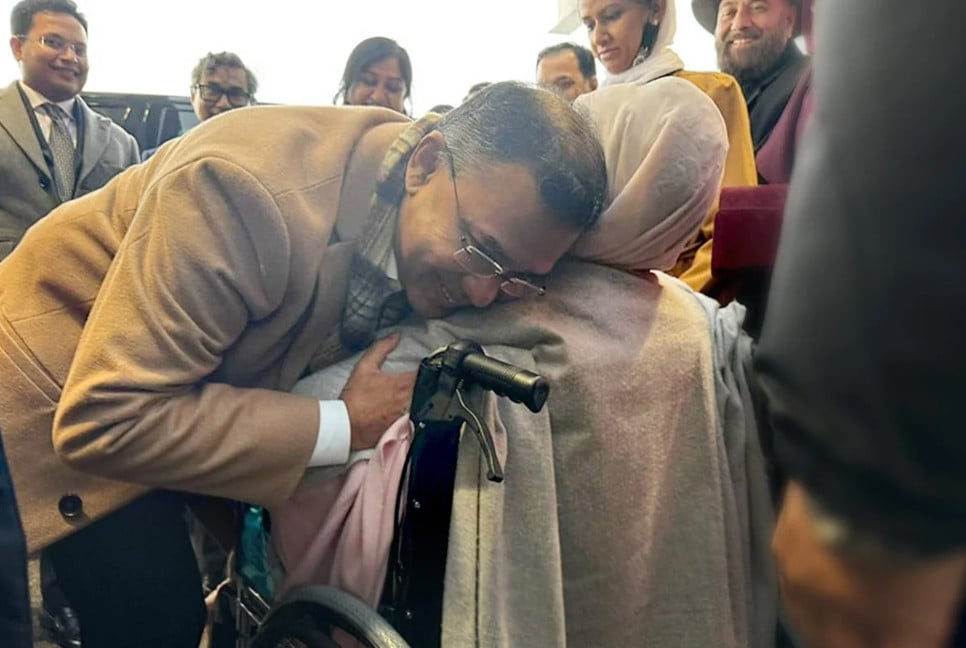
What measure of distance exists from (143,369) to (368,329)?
0.61 ft

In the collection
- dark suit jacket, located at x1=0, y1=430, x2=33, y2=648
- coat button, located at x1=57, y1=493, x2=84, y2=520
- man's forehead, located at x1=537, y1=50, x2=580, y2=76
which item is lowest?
coat button, located at x1=57, y1=493, x2=84, y2=520

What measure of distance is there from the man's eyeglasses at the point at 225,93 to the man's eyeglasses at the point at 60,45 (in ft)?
0.59

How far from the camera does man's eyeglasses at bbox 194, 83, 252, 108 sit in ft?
2.87

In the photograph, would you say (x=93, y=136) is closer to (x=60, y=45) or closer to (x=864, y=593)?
(x=60, y=45)

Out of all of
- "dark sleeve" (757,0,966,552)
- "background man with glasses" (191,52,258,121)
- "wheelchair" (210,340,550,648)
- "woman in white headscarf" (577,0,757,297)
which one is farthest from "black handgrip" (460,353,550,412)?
"background man with glasses" (191,52,258,121)

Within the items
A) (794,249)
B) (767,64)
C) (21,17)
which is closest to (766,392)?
(794,249)

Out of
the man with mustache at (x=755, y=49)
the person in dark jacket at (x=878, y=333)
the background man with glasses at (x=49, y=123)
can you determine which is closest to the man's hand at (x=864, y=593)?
the person in dark jacket at (x=878, y=333)

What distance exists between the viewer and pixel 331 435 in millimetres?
648

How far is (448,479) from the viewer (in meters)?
0.64

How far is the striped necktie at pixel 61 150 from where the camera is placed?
3.02ft

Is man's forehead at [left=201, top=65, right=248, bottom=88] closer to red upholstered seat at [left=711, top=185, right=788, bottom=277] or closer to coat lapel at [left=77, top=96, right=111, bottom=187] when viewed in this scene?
coat lapel at [left=77, top=96, right=111, bottom=187]

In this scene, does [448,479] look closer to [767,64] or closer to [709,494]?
[709,494]

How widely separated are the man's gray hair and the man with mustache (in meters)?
0.19

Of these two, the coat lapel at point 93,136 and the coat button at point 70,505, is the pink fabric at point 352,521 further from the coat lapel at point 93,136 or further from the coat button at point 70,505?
the coat lapel at point 93,136
